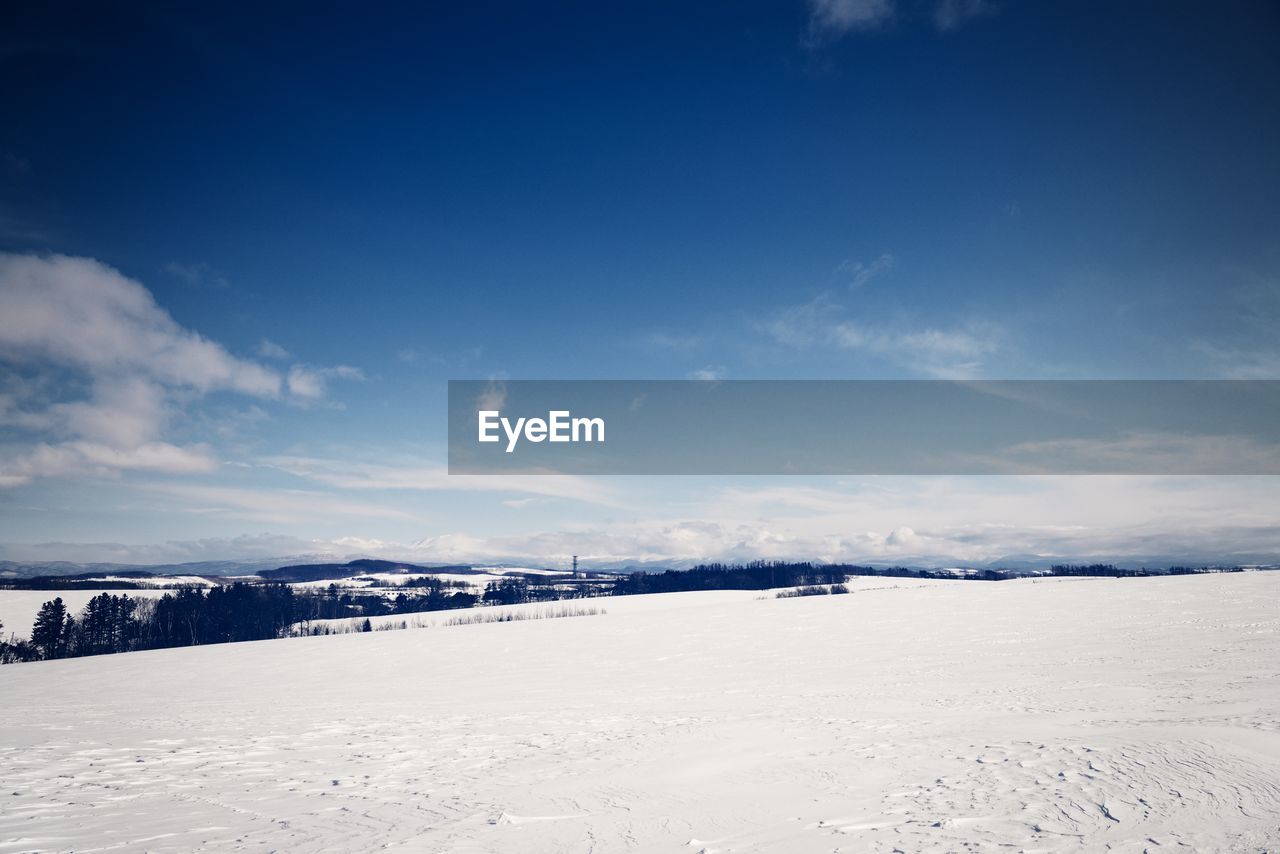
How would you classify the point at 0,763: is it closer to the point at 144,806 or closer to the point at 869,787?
the point at 144,806

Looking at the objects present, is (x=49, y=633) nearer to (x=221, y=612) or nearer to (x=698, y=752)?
(x=221, y=612)

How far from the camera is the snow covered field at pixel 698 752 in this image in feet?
28.1

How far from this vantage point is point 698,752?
12984 millimetres

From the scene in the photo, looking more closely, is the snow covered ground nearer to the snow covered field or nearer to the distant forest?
the distant forest

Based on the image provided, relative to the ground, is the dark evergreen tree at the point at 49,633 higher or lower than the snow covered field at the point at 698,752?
lower

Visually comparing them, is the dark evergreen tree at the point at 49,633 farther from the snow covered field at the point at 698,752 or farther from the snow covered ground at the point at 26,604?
the snow covered field at the point at 698,752

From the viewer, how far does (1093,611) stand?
38500 mm

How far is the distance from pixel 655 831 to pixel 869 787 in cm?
374

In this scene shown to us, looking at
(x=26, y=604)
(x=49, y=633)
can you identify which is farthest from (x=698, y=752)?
(x=26, y=604)

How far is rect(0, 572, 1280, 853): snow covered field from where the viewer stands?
8.58 m

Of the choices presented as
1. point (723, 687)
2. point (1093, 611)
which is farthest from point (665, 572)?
point (723, 687)

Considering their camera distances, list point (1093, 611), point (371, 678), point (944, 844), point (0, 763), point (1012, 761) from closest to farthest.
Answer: point (944, 844)
point (1012, 761)
point (0, 763)
point (371, 678)
point (1093, 611)

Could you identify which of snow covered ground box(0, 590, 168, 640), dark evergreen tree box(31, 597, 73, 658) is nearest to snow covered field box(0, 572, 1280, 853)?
dark evergreen tree box(31, 597, 73, 658)

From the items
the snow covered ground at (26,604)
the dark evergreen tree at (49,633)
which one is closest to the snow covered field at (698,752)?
the dark evergreen tree at (49,633)
